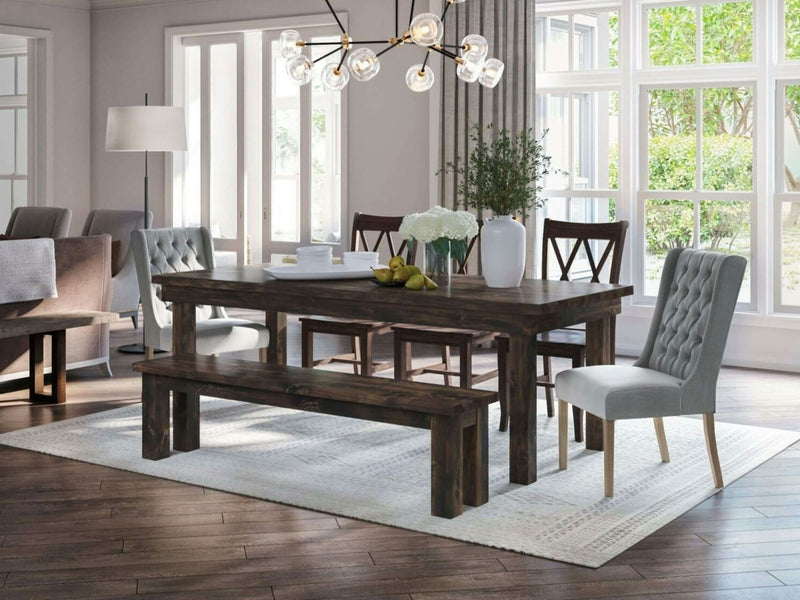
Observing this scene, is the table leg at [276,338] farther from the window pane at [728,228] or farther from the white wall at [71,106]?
the white wall at [71,106]

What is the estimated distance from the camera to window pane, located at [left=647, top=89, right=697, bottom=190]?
6.93m

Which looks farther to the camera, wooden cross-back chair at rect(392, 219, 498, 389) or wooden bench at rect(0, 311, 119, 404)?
wooden bench at rect(0, 311, 119, 404)

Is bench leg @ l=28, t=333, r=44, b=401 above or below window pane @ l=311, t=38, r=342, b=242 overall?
below

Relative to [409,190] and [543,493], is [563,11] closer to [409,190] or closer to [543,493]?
[409,190]

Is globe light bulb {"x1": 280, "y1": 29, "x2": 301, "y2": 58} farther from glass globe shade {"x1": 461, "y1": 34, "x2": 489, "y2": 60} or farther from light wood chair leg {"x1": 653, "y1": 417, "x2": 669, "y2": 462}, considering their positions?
light wood chair leg {"x1": 653, "y1": 417, "x2": 669, "y2": 462}

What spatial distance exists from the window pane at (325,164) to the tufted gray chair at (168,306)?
254 centimetres

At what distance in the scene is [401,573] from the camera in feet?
10.5

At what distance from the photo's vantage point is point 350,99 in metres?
8.16

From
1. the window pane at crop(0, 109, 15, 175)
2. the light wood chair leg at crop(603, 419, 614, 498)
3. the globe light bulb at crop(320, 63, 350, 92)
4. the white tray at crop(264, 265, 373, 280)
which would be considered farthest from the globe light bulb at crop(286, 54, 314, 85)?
the window pane at crop(0, 109, 15, 175)

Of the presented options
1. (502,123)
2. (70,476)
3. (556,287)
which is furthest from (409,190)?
(70,476)

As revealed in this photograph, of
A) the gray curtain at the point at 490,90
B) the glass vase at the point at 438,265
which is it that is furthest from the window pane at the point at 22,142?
the glass vase at the point at 438,265

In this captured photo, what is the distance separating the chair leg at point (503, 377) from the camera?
4.78 m

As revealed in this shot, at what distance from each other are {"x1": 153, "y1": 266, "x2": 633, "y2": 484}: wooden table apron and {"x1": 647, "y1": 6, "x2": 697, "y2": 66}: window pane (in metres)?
2.89

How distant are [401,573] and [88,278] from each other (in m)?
3.40
